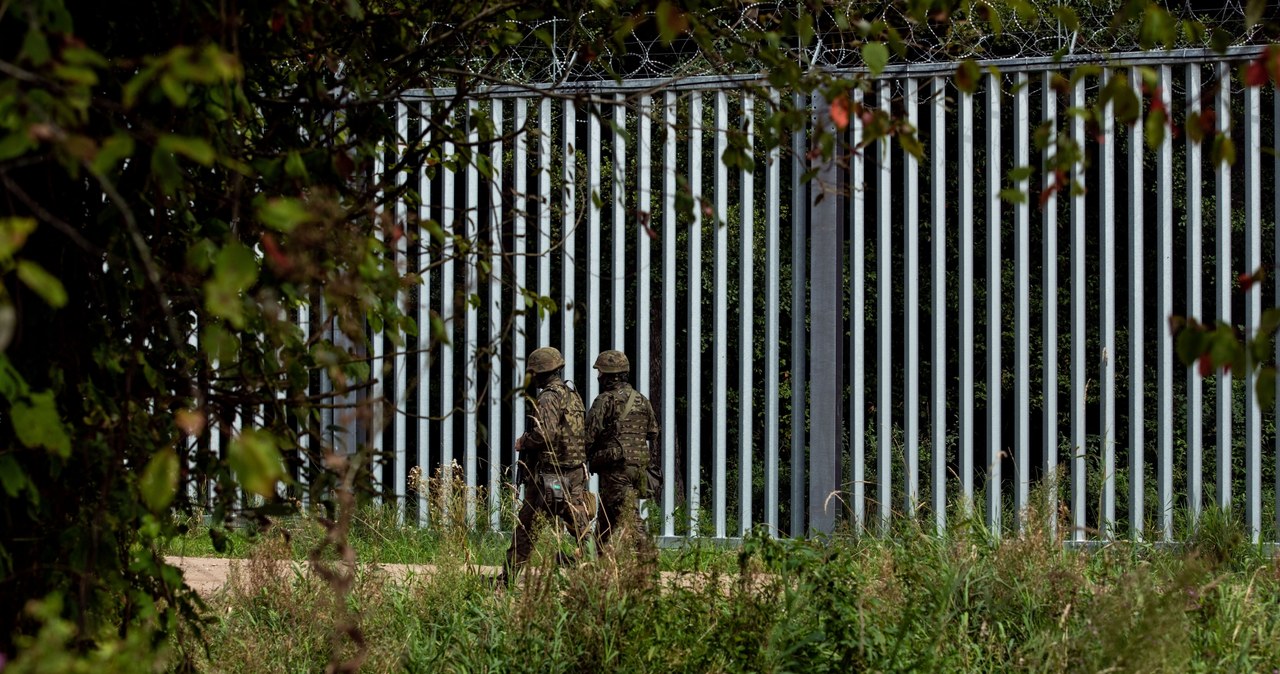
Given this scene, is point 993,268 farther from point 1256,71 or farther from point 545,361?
point 1256,71

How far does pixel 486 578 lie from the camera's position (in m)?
5.25

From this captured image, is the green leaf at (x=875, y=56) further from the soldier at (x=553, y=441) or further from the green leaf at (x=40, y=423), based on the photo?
the soldier at (x=553, y=441)

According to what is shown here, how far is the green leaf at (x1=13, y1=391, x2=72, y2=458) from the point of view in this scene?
1.88 meters

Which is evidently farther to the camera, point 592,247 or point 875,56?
point 592,247

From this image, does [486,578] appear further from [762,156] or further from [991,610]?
[762,156]

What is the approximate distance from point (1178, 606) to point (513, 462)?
480 centimetres

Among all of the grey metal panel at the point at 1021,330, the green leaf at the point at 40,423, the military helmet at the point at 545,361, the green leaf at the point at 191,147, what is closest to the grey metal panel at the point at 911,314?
the grey metal panel at the point at 1021,330

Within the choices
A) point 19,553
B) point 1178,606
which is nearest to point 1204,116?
point 1178,606

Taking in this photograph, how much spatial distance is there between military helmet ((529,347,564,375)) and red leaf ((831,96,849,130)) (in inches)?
183

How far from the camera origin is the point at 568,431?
272 inches

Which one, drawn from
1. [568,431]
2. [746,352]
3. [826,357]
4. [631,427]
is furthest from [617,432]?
[826,357]

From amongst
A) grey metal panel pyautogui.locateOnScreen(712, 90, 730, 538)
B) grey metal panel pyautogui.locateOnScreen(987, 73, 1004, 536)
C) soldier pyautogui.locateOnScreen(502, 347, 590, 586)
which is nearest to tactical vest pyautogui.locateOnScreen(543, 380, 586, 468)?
soldier pyautogui.locateOnScreen(502, 347, 590, 586)

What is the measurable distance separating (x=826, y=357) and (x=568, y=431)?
1399 mm

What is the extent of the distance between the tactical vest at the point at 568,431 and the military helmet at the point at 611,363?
8.2 inches
